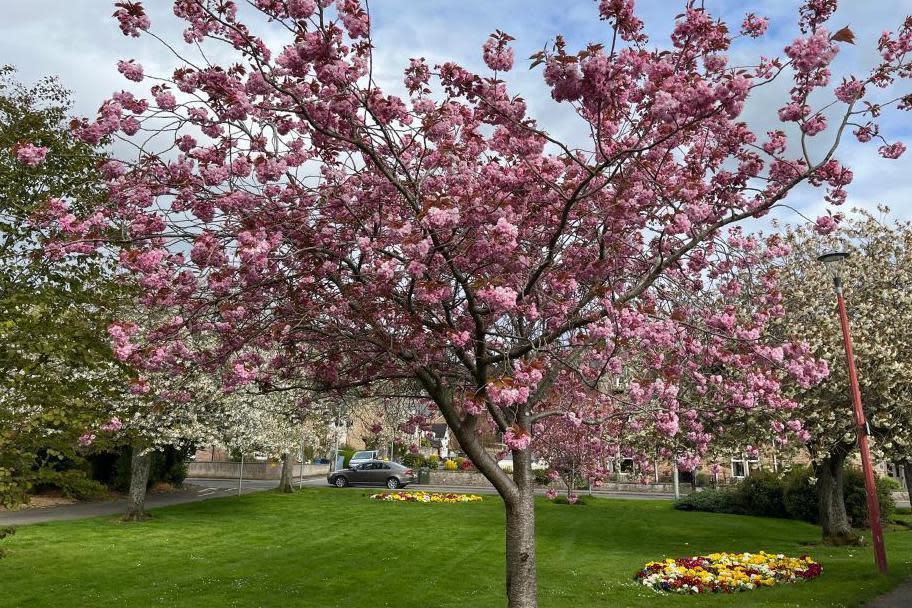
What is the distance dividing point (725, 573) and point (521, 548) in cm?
761

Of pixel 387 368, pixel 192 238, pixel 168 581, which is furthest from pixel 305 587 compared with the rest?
pixel 192 238

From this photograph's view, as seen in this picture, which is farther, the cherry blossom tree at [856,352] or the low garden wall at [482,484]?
the low garden wall at [482,484]

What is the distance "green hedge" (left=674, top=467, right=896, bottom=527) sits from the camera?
74.6 feet

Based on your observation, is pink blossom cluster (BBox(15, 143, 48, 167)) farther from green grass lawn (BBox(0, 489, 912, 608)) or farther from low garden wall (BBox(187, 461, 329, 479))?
low garden wall (BBox(187, 461, 329, 479))

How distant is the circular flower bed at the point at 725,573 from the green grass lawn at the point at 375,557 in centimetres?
48

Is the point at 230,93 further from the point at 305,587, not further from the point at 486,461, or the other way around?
the point at 305,587

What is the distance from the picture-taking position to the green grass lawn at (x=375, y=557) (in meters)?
11.8

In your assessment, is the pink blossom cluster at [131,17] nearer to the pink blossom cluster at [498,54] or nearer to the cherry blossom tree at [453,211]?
the cherry blossom tree at [453,211]

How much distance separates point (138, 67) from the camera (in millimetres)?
7441

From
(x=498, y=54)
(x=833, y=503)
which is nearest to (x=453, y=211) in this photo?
(x=498, y=54)

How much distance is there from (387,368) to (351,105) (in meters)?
3.50

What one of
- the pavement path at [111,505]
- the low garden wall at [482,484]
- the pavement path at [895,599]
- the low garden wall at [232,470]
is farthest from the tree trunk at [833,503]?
the low garden wall at [232,470]

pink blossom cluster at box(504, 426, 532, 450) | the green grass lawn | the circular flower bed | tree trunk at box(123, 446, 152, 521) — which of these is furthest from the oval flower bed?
pink blossom cluster at box(504, 426, 532, 450)

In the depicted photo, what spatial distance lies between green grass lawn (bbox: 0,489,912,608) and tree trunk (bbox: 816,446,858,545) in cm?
98
